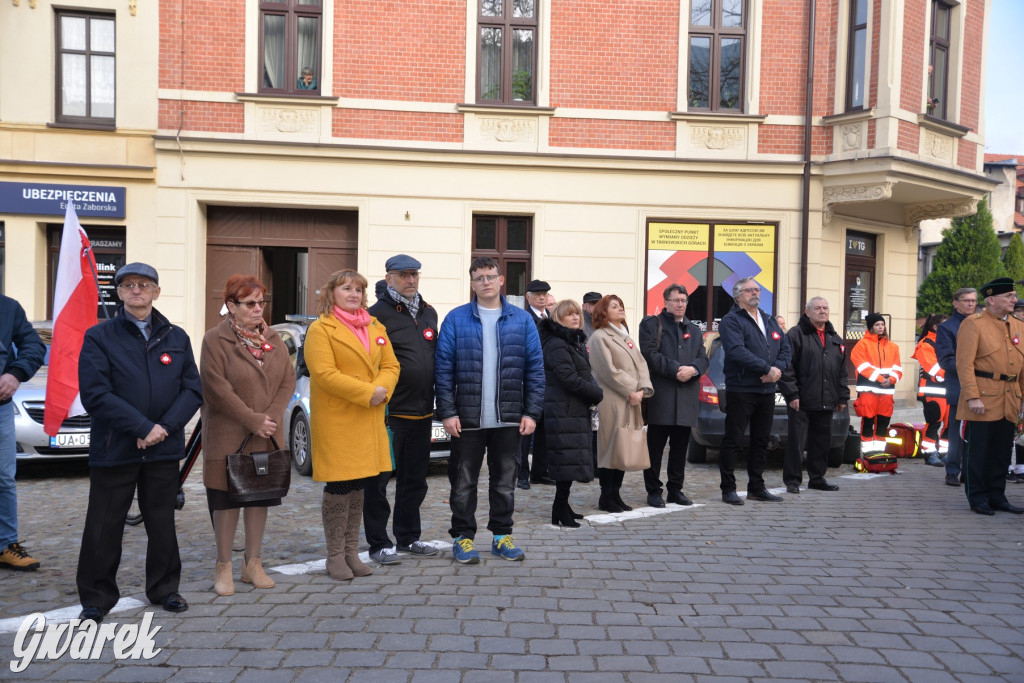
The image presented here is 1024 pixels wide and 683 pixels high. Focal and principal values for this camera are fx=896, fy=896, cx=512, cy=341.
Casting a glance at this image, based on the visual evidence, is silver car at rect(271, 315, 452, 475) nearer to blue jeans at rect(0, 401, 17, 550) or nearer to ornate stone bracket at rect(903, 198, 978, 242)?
blue jeans at rect(0, 401, 17, 550)

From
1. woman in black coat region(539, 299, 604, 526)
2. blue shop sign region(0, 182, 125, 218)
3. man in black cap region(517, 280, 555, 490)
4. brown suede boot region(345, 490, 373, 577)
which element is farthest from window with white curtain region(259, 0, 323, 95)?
brown suede boot region(345, 490, 373, 577)

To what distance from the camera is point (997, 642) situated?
4.37 meters

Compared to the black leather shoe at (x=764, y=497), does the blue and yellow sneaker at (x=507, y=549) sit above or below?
above

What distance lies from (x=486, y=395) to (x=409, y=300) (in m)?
0.81

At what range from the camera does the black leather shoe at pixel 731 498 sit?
793 cm

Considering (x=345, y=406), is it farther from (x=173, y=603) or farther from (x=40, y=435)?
(x=40, y=435)

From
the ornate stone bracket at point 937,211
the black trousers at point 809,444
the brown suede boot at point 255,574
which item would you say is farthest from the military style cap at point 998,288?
the ornate stone bracket at point 937,211

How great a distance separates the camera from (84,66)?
15953 mm

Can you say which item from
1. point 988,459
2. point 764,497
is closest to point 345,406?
point 764,497

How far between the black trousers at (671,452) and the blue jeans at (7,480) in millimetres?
4885

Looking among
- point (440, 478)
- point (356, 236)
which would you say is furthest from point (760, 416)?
point (356, 236)

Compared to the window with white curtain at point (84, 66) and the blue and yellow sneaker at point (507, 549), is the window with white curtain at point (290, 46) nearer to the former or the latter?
the window with white curtain at point (84, 66)

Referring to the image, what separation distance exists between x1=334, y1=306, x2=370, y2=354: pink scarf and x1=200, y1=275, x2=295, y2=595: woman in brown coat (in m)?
0.45

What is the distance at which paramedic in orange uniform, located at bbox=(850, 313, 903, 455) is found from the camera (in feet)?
34.2
